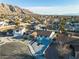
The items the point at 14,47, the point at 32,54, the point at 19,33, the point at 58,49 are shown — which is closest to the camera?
the point at 58,49

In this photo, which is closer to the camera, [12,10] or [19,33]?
[19,33]

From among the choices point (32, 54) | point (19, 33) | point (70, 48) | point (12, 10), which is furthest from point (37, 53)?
point (12, 10)

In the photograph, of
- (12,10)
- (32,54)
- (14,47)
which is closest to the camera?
(32,54)

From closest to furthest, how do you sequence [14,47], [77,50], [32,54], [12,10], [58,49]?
[77,50] < [58,49] < [32,54] < [14,47] < [12,10]

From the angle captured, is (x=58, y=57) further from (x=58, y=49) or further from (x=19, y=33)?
(x=19, y=33)

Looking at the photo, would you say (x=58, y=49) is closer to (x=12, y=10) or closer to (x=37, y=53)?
(x=37, y=53)

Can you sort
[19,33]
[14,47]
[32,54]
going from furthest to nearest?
[19,33] → [14,47] → [32,54]

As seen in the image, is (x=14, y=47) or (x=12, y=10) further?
(x=12, y=10)

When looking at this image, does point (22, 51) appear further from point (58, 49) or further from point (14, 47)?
point (58, 49)

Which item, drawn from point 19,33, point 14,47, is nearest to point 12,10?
point 19,33
